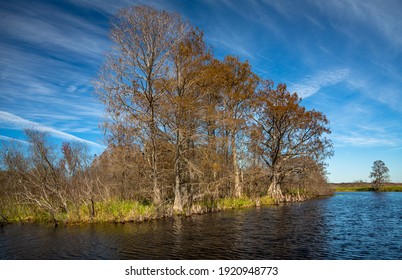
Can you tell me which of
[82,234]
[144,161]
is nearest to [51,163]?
[144,161]

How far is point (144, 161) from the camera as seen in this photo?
26.4 m

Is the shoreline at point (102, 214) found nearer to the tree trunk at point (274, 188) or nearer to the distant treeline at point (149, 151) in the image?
the distant treeline at point (149, 151)

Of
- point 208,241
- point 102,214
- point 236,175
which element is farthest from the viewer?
point 236,175

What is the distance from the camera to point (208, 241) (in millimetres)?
15008

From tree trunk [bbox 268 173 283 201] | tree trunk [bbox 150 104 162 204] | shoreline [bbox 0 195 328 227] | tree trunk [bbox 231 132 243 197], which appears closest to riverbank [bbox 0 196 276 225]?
shoreline [bbox 0 195 328 227]

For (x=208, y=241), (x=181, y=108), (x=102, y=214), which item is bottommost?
(x=208, y=241)

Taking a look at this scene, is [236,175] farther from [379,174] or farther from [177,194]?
[379,174]

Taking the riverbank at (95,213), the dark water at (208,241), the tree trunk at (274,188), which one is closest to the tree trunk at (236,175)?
the tree trunk at (274,188)

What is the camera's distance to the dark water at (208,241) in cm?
1275

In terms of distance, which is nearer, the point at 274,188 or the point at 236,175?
the point at 236,175

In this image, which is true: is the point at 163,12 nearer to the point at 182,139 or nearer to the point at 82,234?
the point at 182,139

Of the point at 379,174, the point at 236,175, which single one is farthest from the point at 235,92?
the point at 379,174
